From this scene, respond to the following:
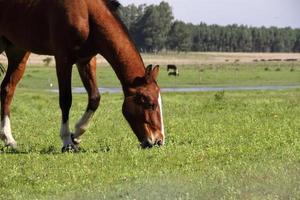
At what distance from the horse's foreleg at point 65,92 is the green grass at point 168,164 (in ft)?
1.11

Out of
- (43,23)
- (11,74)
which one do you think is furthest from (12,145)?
(43,23)

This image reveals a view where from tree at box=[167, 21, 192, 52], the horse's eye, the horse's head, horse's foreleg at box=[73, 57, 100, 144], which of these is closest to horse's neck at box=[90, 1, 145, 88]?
the horse's head

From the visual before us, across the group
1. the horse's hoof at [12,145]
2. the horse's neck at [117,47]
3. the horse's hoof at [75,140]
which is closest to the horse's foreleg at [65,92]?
the horse's hoof at [75,140]

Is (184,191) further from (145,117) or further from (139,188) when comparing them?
(145,117)

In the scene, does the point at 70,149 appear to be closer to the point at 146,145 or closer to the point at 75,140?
the point at 75,140

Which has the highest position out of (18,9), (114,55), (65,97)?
(18,9)

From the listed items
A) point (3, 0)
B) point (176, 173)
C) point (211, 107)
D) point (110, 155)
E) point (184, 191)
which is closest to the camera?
point (184, 191)

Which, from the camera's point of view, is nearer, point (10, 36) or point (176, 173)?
point (176, 173)

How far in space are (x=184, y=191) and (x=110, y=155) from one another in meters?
3.17

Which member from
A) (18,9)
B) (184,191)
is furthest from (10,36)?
(184,191)

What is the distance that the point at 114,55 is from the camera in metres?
10.6

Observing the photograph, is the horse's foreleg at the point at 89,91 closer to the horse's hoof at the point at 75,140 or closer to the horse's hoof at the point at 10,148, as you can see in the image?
the horse's hoof at the point at 75,140

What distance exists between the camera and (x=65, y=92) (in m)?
11.0

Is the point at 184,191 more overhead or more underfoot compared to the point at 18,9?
more underfoot
